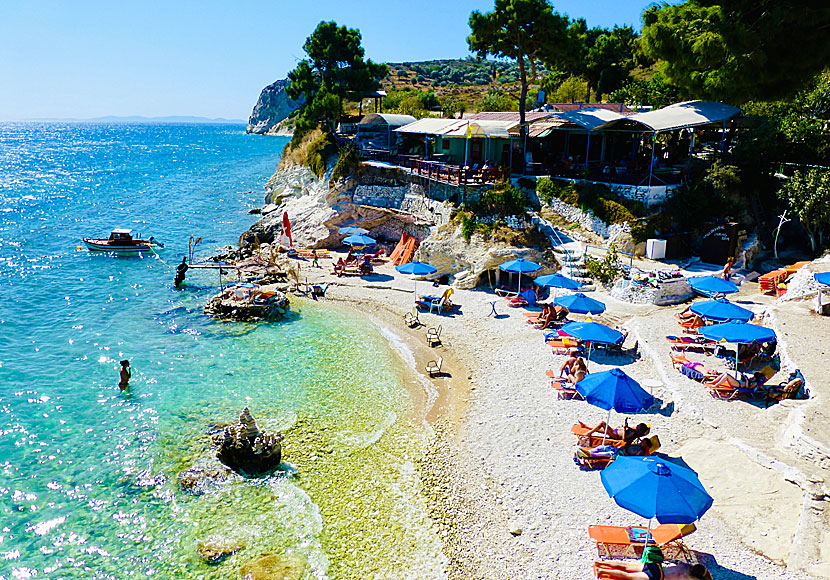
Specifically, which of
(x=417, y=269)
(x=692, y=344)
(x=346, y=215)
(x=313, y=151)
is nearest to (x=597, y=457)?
(x=692, y=344)

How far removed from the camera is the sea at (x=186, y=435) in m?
11.4

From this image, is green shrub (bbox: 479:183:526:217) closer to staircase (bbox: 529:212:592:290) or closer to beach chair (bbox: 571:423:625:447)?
staircase (bbox: 529:212:592:290)

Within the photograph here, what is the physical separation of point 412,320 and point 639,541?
47.5 feet

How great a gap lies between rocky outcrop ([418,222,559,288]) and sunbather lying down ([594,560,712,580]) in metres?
17.1

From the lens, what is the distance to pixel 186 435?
15703 mm

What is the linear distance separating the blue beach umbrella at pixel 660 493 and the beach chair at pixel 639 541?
3.08 feet

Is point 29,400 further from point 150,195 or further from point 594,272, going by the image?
point 150,195

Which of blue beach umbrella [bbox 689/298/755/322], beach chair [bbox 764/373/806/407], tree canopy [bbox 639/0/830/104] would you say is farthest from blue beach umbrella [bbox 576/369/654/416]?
tree canopy [bbox 639/0/830/104]

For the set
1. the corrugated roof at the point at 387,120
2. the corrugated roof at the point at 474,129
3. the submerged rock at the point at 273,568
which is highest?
the corrugated roof at the point at 387,120

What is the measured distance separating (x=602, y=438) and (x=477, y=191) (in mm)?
19899

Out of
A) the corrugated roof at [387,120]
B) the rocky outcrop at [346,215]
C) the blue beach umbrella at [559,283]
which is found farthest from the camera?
the corrugated roof at [387,120]

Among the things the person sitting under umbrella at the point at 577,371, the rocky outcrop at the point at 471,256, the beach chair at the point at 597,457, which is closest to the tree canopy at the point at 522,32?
the rocky outcrop at the point at 471,256

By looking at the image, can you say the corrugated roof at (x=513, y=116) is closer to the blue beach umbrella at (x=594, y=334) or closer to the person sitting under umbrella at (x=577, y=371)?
the blue beach umbrella at (x=594, y=334)

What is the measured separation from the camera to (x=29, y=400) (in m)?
18.0
